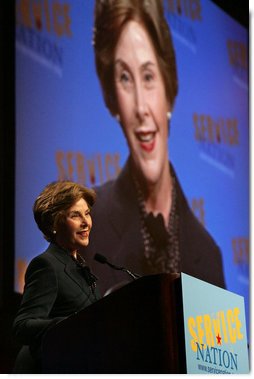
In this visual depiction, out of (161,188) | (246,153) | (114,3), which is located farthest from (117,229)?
(246,153)

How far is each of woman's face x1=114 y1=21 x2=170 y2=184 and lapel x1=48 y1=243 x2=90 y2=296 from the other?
2166mm

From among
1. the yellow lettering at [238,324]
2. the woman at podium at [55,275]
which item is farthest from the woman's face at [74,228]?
the yellow lettering at [238,324]

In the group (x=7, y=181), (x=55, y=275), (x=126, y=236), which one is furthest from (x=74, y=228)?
(x=126, y=236)

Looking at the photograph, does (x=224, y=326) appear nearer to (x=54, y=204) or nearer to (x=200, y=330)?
(x=200, y=330)

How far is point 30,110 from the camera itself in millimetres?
4176

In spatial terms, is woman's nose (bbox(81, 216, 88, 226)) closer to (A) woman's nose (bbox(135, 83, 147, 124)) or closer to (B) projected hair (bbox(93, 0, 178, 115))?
(B) projected hair (bbox(93, 0, 178, 115))

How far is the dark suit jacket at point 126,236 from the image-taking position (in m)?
4.34

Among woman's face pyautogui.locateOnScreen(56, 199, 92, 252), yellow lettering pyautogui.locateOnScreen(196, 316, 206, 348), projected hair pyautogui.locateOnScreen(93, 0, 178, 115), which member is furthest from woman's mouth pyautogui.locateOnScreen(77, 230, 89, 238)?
projected hair pyautogui.locateOnScreen(93, 0, 178, 115)

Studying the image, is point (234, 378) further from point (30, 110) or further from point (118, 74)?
point (118, 74)

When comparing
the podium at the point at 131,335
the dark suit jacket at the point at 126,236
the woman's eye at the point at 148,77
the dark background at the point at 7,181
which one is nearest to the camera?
the podium at the point at 131,335

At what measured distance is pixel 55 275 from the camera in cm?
246

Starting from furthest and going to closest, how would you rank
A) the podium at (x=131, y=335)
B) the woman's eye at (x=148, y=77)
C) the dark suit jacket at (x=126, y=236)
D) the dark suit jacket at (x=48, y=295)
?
the woman's eye at (x=148, y=77)
the dark suit jacket at (x=126, y=236)
the dark suit jacket at (x=48, y=295)
the podium at (x=131, y=335)

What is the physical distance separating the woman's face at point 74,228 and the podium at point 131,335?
0.83 ft

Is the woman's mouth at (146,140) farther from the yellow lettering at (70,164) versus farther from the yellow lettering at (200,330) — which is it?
the yellow lettering at (200,330)
